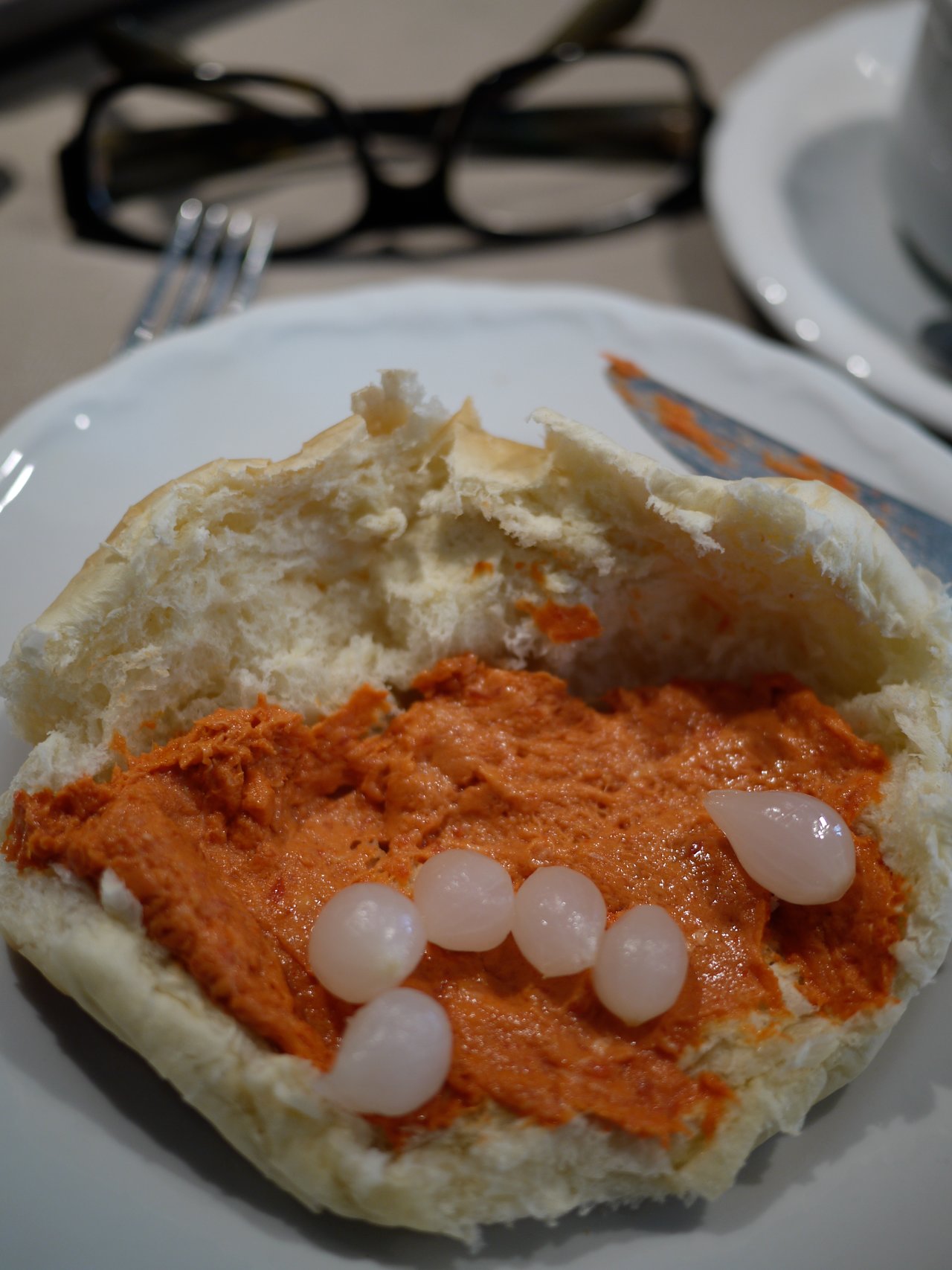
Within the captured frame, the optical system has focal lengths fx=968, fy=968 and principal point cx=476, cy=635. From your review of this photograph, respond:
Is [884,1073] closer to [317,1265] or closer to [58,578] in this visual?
[317,1265]

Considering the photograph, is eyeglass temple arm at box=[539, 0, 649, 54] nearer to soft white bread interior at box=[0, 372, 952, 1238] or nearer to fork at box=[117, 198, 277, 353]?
fork at box=[117, 198, 277, 353]

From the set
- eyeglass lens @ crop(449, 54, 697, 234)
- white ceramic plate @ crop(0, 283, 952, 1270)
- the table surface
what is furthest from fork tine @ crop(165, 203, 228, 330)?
eyeglass lens @ crop(449, 54, 697, 234)

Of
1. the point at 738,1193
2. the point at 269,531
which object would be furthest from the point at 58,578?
the point at 738,1193

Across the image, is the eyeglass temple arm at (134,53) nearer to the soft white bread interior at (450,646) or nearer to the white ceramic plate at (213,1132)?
the white ceramic plate at (213,1132)

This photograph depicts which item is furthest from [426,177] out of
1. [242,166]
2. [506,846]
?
[506,846]

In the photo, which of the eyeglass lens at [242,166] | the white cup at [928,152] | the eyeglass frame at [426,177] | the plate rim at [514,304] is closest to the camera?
the plate rim at [514,304]

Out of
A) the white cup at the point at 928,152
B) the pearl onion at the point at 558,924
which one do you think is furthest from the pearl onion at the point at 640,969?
the white cup at the point at 928,152
